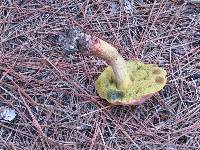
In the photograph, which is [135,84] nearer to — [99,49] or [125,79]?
[125,79]

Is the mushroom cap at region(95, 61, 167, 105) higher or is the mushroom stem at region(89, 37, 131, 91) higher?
the mushroom stem at region(89, 37, 131, 91)

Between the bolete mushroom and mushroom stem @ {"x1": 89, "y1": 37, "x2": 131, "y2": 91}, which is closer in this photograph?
mushroom stem @ {"x1": 89, "y1": 37, "x2": 131, "y2": 91}

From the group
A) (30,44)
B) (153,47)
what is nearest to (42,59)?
(30,44)

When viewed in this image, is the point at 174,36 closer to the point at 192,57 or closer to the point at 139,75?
the point at 192,57

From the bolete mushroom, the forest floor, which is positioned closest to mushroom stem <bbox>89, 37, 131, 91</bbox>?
the bolete mushroom

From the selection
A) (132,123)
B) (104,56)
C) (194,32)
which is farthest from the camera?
(194,32)

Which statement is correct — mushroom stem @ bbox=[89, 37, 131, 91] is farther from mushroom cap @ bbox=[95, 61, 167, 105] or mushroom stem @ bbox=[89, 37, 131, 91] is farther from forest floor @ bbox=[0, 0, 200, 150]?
forest floor @ bbox=[0, 0, 200, 150]
